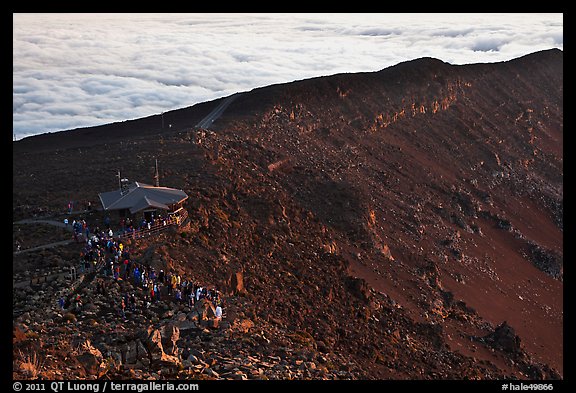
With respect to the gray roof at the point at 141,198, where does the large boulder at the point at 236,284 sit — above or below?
below

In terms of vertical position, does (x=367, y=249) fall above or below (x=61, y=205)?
below

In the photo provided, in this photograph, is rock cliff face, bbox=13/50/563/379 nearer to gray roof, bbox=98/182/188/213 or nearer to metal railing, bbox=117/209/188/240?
metal railing, bbox=117/209/188/240

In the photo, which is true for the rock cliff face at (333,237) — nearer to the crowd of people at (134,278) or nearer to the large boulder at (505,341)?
the large boulder at (505,341)

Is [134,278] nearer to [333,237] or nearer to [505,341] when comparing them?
[333,237]
